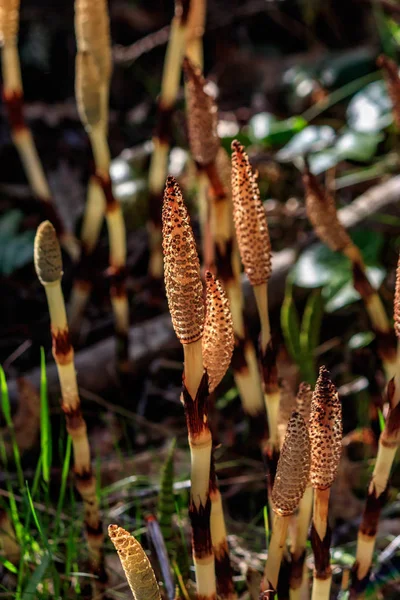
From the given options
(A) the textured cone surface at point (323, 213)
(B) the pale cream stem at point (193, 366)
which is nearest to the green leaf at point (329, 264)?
(A) the textured cone surface at point (323, 213)

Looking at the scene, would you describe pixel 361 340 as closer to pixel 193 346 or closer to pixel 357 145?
pixel 357 145

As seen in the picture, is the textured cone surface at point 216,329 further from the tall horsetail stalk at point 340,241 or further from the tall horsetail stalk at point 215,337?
the tall horsetail stalk at point 340,241

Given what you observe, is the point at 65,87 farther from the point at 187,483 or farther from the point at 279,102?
the point at 187,483

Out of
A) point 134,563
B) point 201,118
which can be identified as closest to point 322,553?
point 134,563

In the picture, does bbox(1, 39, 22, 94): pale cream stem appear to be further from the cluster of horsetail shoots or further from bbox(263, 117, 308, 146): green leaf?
the cluster of horsetail shoots

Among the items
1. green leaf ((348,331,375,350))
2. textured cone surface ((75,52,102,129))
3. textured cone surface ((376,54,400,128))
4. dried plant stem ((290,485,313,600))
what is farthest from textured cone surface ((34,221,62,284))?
green leaf ((348,331,375,350))

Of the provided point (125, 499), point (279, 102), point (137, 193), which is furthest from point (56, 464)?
point (279, 102)
